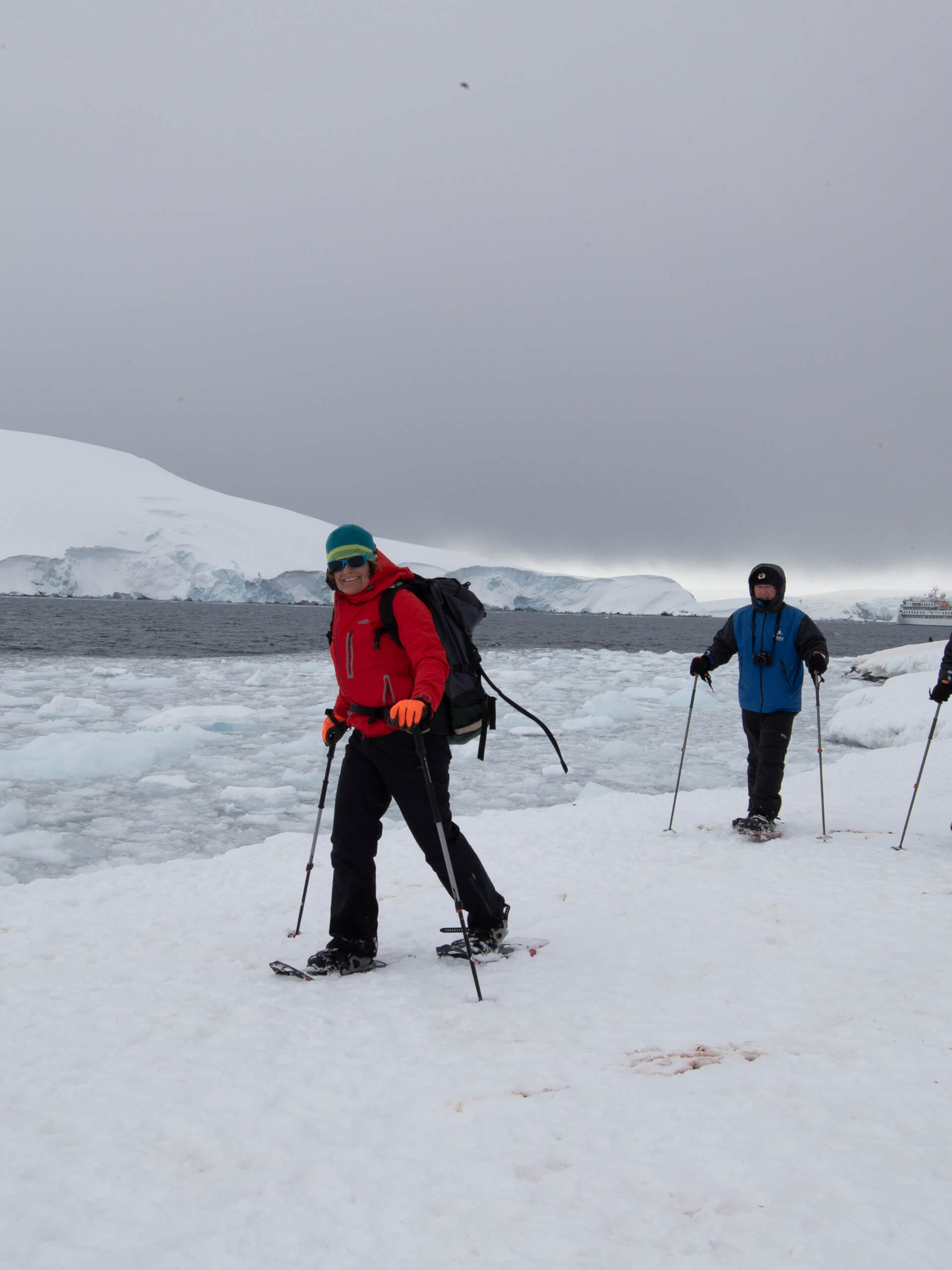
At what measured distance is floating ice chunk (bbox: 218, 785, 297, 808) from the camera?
721cm

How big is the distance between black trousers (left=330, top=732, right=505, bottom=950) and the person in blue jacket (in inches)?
104

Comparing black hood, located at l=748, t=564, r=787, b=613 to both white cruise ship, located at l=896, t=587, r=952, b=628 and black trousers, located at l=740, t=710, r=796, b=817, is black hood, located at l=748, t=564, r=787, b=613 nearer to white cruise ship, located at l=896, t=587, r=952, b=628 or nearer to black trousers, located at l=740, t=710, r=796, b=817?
black trousers, located at l=740, t=710, r=796, b=817

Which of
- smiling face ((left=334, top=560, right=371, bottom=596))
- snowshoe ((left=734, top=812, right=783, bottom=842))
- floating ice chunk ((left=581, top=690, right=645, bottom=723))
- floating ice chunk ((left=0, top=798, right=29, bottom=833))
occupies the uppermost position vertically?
smiling face ((left=334, top=560, right=371, bottom=596))

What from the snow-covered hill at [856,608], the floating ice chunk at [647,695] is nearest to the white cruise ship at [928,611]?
the snow-covered hill at [856,608]

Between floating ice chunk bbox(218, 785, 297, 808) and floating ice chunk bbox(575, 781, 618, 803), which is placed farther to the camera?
floating ice chunk bbox(575, 781, 618, 803)

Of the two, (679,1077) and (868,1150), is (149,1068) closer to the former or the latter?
(679,1077)

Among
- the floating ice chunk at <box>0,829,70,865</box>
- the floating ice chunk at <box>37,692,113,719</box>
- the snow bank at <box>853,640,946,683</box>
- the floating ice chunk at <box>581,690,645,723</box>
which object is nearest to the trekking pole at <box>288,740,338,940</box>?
the floating ice chunk at <box>0,829,70,865</box>

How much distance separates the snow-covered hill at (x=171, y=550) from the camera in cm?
9419

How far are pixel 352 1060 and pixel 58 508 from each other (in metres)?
118

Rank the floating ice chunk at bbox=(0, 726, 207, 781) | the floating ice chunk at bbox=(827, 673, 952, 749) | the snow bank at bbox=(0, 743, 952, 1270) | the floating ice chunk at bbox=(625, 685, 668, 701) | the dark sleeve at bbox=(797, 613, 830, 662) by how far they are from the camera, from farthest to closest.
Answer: the floating ice chunk at bbox=(625, 685, 668, 701) → the floating ice chunk at bbox=(827, 673, 952, 749) → the floating ice chunk at bbox=(0, 726, 207, 781) → the dark sleeve at bbox=(797, 613, 830, 662) → the snow bank at bbox=(0, 743, 952, 1270)

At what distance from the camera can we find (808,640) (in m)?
5.16

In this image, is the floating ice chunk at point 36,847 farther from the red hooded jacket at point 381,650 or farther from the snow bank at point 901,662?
the snow bank at point 901,662

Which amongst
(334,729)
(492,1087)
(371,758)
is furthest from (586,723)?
(492,1087)

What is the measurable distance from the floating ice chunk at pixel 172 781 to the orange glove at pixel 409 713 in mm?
5591
